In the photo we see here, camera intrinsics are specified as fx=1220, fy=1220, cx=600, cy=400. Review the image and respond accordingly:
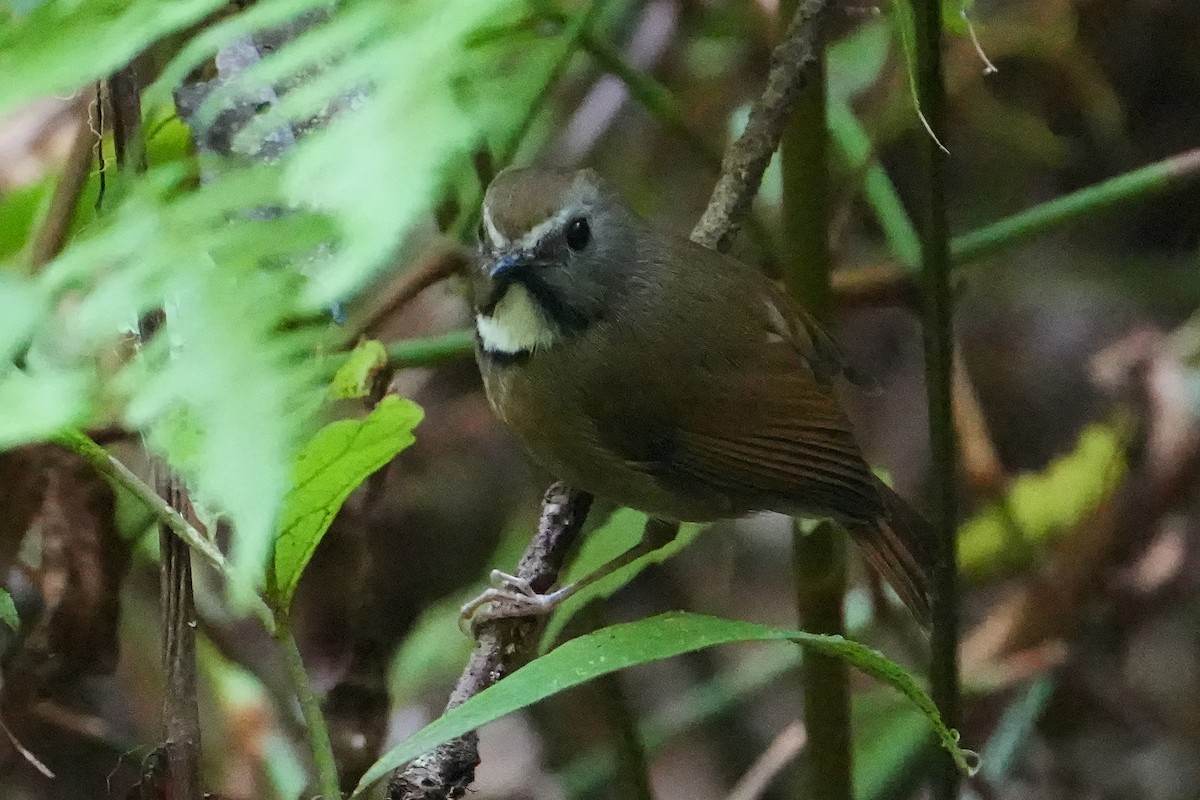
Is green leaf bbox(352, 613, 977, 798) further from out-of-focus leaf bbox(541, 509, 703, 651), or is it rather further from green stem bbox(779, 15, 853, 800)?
green stem bbox(779, 15, 853, 800)

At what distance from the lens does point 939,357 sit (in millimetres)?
1481

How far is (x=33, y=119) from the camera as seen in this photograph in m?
1.97

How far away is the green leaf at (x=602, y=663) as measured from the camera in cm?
85

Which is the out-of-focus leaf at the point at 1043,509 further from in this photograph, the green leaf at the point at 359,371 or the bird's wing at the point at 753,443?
the green leaf at the point at 359,371

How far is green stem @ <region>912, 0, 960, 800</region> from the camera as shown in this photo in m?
1.37

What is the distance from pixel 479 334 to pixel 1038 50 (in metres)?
1.77

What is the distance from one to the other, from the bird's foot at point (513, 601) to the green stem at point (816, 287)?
0.34 meters

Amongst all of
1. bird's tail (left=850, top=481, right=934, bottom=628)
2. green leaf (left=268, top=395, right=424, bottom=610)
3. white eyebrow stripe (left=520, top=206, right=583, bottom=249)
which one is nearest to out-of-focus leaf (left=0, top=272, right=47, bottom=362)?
green leaf (left=268, top=395, right=424, bottom=610)

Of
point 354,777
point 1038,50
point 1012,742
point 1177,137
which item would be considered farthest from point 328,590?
point 1177,137

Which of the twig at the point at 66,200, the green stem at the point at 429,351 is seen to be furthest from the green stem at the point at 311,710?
the green stem at the point at 429,351

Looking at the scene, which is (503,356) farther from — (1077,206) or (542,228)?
(1077,206)

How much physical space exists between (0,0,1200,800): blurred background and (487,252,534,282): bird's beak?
0.42 feet

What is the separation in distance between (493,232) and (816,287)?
44 centimetres

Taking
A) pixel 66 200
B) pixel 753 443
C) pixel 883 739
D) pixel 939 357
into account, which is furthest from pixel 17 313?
pixel 883 739
